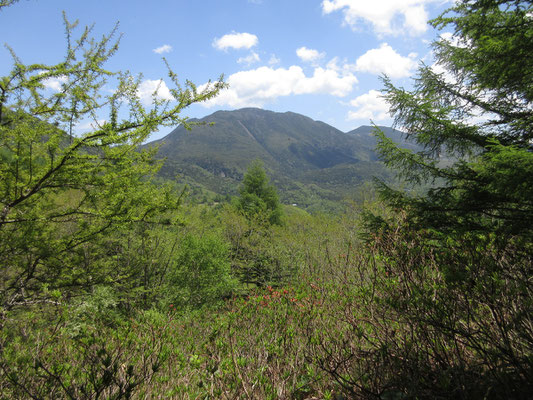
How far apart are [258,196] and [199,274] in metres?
16.3

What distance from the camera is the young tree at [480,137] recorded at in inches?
166

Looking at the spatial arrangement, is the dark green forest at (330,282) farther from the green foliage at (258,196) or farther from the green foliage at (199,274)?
the green foliage at (258,196)

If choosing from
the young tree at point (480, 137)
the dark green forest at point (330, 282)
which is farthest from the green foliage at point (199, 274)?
the young tree at point (480, 137)

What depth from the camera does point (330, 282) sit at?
18.1 feet

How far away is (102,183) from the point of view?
4.39 metres

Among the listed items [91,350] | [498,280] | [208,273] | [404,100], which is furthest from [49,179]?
[208,273]

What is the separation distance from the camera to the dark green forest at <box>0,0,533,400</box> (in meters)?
2.10

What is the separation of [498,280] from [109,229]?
19.9 ft

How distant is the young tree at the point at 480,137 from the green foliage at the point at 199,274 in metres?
10.3

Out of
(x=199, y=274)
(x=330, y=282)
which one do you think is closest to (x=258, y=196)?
(x=199, y=274)

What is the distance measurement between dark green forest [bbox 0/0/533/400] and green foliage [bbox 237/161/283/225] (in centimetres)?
1957

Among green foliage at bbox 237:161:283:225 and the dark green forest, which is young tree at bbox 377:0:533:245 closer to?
the dark green forest

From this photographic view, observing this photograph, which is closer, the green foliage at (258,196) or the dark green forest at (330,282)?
the dark green forest at (330,282)

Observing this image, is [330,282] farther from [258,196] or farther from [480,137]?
[258,196]
